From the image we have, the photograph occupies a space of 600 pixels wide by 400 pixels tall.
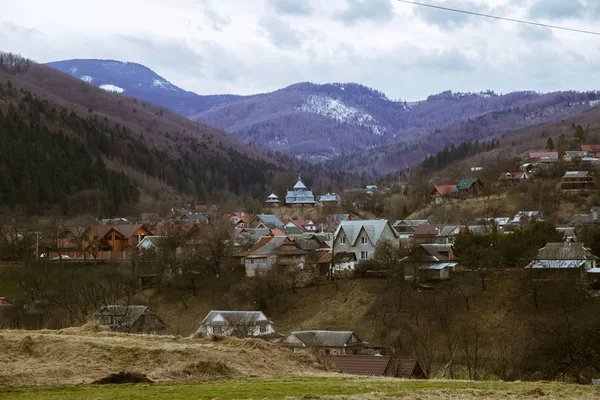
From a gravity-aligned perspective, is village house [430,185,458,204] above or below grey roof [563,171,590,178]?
below

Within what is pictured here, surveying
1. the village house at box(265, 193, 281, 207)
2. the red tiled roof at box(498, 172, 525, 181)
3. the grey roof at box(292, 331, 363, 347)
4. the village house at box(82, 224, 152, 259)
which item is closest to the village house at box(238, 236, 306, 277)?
the village house at box(82, 224, 152, 259)

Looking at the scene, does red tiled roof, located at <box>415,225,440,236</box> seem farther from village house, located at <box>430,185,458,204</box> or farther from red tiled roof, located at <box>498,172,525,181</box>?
red tiled roof, located at <box>498,172,525,181</box>

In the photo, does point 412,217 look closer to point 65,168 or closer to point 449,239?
point 449,239

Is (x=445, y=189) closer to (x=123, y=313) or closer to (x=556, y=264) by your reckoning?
(x=556, y=264)

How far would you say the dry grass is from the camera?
60.9 ft

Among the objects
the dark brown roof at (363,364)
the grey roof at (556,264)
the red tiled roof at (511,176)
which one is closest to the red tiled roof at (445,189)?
the red tiled roof at (511,176)

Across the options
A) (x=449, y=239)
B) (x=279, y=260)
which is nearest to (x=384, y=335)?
(x=279, y=260)

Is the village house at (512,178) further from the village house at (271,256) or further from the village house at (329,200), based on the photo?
the village house at (271,256)

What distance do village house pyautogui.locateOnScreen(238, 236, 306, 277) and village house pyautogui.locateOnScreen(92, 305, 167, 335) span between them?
16.8 metres

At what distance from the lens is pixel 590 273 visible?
180 feet

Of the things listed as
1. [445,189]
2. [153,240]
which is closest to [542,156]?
[445,189]

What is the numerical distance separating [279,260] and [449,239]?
17722 mm

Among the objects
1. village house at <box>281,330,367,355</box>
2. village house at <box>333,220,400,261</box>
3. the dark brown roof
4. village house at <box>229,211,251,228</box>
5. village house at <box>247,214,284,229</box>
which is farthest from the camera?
village house at <box>229,211,251,228</box>

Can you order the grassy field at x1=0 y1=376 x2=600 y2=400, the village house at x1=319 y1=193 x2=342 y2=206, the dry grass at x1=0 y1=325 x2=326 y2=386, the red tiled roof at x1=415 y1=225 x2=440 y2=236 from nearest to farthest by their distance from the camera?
the grassy field at x1=0 y1=376 x2=600 y2=400 → the dry grass at x1=0 y1=325 x2=326 y2=386 → the red tiled roof at x1=415 y1=225 x2=440 y2=236 → the village house at x1=319 y1=193 x2=342 y2=206
